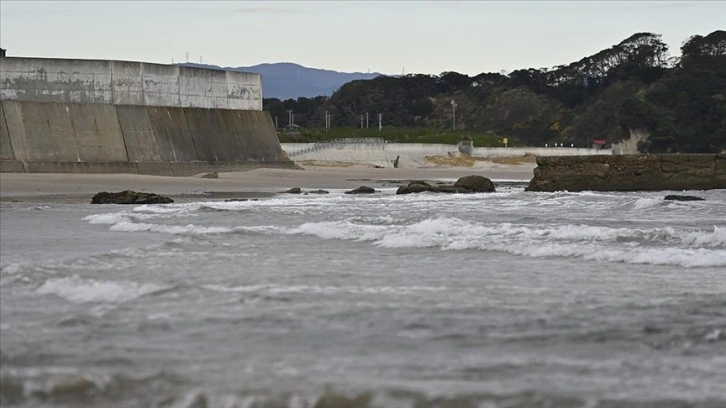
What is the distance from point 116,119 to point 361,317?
86.6ft

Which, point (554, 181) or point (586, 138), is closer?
point (554, 181)

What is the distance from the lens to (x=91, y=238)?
14.4 m

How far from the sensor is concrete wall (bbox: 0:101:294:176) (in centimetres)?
3142

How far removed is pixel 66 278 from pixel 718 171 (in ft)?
80.7

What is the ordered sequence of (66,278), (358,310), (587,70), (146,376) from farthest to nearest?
1. (587,70)
2. (66,278)
3. (358,310)
4. (146,376)

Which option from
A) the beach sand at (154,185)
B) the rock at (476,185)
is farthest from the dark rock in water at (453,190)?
the beach sand at (154,185)

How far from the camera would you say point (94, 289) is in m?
9.28

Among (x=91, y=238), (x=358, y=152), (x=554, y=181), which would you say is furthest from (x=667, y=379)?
(x=358, y=152)

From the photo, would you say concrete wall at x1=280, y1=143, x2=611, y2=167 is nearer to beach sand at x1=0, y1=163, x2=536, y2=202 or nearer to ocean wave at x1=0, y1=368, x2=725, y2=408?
beach sand at x1=0, y1=163, x2=536, y2=202

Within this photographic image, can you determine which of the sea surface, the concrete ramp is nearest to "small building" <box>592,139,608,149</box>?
the concrete ramp

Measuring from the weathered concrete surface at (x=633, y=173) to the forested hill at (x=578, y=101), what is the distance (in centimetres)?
6959

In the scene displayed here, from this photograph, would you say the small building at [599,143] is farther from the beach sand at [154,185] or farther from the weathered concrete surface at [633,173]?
the weathered concrete surface at [633,173]

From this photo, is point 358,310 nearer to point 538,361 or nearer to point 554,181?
point 538,361

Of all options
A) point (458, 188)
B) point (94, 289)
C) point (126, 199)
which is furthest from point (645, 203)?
point (94, 289)
